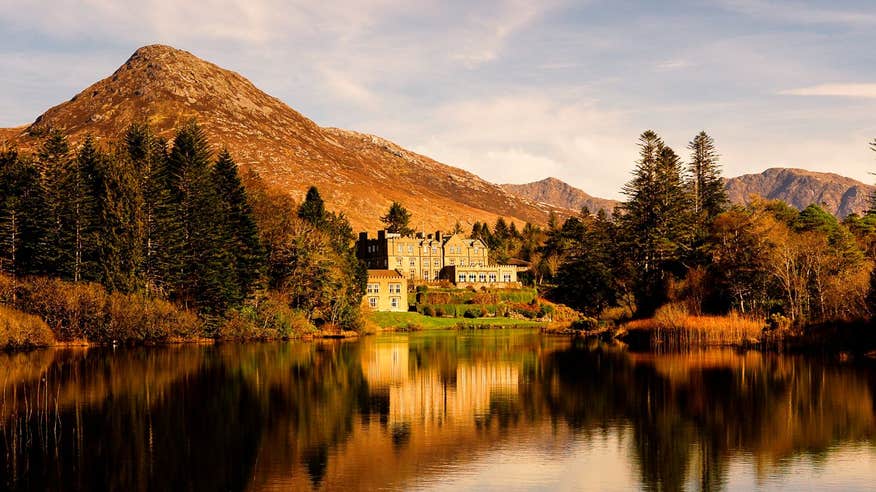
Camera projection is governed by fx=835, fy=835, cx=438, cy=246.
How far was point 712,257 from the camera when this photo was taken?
6888cm

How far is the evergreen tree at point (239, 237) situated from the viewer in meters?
77.7

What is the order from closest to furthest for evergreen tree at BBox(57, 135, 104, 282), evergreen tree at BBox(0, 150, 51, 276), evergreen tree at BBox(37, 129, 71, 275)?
evergreen tree at BBox(57, 135, 104, 282) → evergreen tree at BBox(37, 129, 71, 275) → evergreen tree at BBox(0, 150, 51, 276)

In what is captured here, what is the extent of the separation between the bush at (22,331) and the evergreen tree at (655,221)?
48.9 metres

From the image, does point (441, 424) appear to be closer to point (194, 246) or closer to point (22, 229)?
point (194, 246)

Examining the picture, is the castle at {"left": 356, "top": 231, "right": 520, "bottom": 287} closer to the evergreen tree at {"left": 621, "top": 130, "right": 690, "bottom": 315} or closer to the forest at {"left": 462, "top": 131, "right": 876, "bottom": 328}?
the forest at {"left": 462, "top": 131, "right": 876, "bottom": 328}

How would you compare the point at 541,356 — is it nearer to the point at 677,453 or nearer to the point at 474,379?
the point at 474,379

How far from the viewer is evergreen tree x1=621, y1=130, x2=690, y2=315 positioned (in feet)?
247

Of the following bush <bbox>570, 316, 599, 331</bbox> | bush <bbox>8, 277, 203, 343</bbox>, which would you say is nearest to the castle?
bush <bbox>570, 316, 599, 331</bbox>

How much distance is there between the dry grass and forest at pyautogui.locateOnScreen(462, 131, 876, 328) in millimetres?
1172

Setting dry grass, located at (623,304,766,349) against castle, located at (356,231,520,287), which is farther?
castle, located at (356,231,520,287)

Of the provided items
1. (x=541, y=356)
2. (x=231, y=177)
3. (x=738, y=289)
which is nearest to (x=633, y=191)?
(x=738, y=289)

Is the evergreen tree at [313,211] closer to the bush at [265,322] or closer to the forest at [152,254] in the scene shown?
the forest at [152,254]

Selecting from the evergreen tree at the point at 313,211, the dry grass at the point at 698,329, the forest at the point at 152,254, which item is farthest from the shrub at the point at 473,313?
the dry grass at the point at 698,329

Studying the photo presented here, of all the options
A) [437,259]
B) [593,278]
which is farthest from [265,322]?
[437,259]
